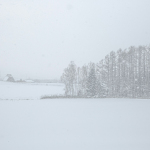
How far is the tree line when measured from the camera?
2738cm

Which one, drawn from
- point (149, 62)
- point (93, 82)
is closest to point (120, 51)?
point (149, 62)

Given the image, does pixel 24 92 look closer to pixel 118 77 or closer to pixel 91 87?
pixel 91 87

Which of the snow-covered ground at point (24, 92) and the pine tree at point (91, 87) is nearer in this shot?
the snow-covered ground at point (24, 92)

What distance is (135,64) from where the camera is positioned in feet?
96.5

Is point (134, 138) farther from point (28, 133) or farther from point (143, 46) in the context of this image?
point (143, 46)

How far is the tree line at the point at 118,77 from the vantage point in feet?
89.8

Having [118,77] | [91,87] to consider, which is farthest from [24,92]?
[118,77]

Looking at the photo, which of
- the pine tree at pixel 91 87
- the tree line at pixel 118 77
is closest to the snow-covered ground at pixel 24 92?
the tree line at pixel 118 77

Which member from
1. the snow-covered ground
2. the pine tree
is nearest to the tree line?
the pine tree

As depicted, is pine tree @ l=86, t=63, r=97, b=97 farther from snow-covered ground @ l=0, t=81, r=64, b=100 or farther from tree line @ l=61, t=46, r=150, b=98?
snow-covered ground @ l=0, t=81, r=64, b=100

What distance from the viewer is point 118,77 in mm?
29422

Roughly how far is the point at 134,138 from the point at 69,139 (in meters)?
2.92

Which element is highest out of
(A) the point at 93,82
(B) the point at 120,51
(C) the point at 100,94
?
(B) the point at 120,51

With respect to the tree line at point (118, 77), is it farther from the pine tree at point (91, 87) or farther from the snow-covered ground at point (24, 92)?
the snow-covered ground at point (24, 92)
